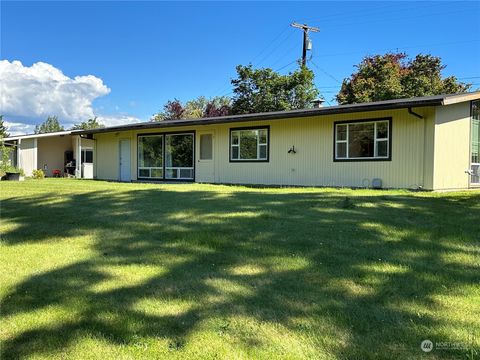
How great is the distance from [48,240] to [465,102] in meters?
13.2

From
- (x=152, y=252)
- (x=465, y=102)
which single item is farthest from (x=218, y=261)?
(x=465, y=102)

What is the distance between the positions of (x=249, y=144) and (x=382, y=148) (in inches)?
211

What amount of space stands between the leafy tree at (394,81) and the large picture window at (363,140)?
57.8 ft

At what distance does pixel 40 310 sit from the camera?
3.64 m

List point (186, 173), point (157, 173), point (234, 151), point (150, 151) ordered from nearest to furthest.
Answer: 1. point (234, 151)
2. point (186, 173)
3. point (157, 173)
4. point (150, 151)

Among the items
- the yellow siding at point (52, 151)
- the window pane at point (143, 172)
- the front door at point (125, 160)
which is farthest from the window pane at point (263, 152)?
the yellow siding at point (52, 151)

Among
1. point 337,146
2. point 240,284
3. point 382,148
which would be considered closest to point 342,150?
point 337,146

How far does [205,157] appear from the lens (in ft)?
62.1

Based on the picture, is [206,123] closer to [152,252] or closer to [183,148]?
[183,148]

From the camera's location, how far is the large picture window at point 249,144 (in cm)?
1698

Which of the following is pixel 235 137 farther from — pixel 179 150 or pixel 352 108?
pixel 352 108

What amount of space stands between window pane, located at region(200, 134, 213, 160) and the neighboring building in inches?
440

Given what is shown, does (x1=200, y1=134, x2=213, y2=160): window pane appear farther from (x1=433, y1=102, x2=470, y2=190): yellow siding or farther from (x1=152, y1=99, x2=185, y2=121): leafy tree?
(x1=152, y1=99, x2=185, y2=121): leafy tree

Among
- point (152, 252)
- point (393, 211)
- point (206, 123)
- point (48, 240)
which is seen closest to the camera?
point (152, 252)
